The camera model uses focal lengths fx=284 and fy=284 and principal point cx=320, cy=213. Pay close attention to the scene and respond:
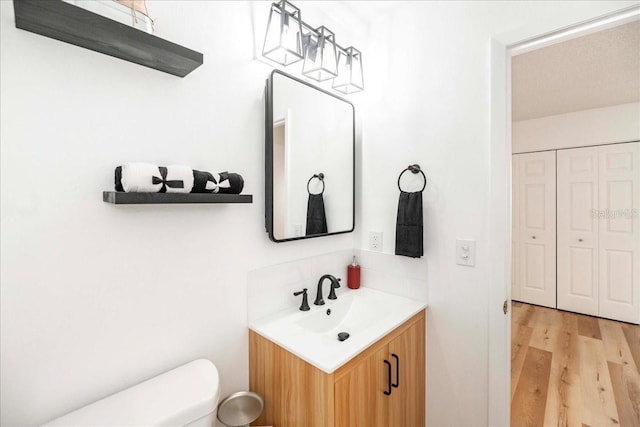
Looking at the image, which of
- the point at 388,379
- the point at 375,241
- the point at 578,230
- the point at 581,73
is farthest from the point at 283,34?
the point at 578,230

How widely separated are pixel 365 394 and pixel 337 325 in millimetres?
433

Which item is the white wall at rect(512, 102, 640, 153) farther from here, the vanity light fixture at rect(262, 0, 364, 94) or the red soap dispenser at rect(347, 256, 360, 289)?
the red soap dispenser at rect(347, 256, 360, 289)

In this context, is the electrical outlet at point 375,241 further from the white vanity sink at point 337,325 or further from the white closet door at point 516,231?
the white closet door at point 516,231

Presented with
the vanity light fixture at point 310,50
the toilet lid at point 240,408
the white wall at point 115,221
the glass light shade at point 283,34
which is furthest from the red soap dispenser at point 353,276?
the glass light shade at point 283,34

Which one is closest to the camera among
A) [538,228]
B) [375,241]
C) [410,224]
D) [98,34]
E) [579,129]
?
[98,34]

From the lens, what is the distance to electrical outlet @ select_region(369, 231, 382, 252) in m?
1.71

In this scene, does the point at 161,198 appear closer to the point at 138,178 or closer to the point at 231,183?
the point at 138,178

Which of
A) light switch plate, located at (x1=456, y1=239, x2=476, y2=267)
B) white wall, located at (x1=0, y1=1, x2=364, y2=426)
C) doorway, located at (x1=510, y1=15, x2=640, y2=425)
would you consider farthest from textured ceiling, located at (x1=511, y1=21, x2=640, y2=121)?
white wall, located at (x1=0, y1=1, x2=364, y2=426)

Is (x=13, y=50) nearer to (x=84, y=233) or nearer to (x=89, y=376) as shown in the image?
(x=84, y=233)

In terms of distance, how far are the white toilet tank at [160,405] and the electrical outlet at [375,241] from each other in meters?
1.08

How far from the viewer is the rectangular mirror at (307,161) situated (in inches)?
51.2

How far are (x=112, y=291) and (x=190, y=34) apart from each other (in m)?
0.95

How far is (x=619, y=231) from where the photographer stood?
3242 mm

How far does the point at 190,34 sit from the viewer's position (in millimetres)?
1070
